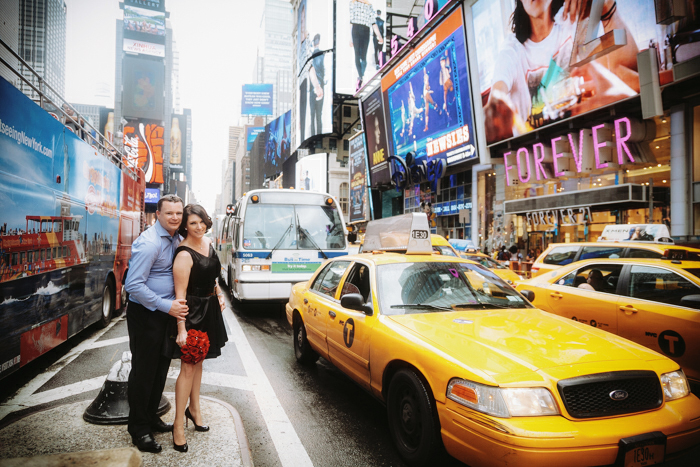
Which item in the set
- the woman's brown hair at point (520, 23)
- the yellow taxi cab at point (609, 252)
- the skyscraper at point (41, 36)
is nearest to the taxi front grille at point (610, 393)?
the yellow taxi cab at point (609, 252)

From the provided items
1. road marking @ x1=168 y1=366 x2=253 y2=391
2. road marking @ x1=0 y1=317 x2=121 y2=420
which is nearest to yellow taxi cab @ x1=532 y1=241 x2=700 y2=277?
road marking @ x1=168 y1=366 x2=253 y2=391

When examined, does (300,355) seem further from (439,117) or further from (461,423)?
(439,117)

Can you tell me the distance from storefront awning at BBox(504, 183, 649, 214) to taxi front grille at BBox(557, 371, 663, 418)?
14.7 metres

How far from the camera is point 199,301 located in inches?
128

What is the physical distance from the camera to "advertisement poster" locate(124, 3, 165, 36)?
84.3m

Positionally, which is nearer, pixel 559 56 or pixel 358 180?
pixel 559 56

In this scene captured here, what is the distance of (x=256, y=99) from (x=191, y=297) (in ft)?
434

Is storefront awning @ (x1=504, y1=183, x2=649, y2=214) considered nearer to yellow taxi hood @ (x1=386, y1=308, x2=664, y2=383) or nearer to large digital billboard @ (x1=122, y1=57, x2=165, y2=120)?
yellow taxi hood @ (x1=386, y1=308, x2=664, y2=383)

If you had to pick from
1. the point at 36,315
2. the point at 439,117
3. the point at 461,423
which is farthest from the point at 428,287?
the point at 439,117

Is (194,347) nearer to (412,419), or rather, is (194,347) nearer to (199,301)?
(199,301)

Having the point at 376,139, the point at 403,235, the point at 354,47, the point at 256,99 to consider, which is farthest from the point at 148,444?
the point at 256,99

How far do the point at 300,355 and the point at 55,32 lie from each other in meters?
7.07

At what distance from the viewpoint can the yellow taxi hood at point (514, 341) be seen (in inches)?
108

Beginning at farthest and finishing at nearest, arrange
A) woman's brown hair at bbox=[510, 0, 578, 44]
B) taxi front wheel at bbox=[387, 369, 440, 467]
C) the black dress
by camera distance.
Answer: woman's brown hair at bbox=[510, 0, 578, 44] < the black dress < taxi front wheel at bbox=[387, 369, 440, 467]
